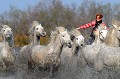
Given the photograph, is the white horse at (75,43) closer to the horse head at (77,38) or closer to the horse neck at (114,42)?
the horse head at (77,38)

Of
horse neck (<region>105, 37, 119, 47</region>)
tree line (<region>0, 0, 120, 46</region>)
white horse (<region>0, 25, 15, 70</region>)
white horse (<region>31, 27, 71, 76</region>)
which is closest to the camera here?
horse neck (<region>105, 37, 119, 47</region>)

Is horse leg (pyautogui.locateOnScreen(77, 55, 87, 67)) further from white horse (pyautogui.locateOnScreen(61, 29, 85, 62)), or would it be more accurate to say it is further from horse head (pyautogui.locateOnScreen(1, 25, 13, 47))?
horse head (pyautogui.locateOnScreen(1, 25, 13, 47))

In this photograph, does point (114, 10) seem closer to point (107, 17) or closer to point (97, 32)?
point (107, 17)

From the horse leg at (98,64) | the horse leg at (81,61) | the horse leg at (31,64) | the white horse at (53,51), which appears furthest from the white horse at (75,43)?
the horse leg at (98,64)

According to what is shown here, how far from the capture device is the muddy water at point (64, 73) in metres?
10.3

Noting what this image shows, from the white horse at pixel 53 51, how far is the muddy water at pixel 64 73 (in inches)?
10.1

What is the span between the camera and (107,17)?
42.6 m

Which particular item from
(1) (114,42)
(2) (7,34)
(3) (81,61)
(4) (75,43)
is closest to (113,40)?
(1) (114,42)

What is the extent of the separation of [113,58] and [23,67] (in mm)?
4587

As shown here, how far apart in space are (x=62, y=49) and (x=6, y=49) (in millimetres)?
1997

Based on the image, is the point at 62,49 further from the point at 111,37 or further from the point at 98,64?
the point at 98,64

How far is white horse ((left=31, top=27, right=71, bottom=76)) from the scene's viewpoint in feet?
35.9

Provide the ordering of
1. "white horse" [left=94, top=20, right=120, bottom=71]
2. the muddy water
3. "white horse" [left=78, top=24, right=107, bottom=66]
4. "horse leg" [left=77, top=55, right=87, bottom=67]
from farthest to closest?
"horse leg" [left=77, top=55, right=87, bottom=67]
"white horse" [left=78, top=24, right=107, bottom=66]
the muddy water
"white horse" [left=94, top=20, right=120, bottom=71]

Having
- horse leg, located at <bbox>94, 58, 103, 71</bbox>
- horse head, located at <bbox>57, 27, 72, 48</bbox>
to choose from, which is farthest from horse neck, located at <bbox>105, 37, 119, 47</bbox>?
horse head, located at <bbox>57, 27, 72, 48</bbox>
